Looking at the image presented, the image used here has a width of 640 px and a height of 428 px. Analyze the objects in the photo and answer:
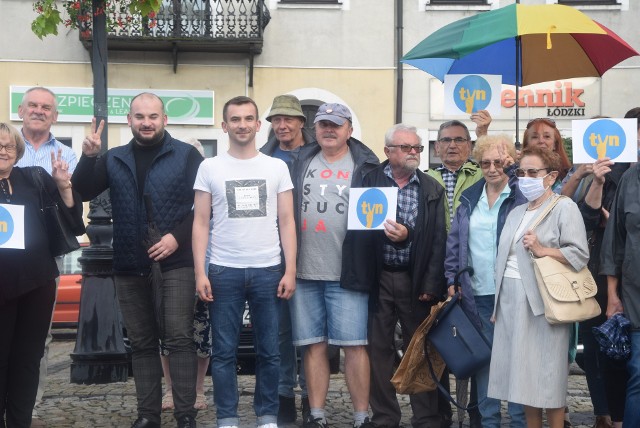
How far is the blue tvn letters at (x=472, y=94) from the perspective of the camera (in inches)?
338

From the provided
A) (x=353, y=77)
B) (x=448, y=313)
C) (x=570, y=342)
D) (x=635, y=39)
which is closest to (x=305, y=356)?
(x=448, y=313)

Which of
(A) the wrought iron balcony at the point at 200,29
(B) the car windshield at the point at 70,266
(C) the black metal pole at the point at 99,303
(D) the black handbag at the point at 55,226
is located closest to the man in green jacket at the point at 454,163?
(D) the black handbag at the point at 55,226

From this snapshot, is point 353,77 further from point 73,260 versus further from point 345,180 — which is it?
point 345,180

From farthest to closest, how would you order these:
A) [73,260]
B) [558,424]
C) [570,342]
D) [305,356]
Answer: [73,260], [305,356], [570,342], [558,424]

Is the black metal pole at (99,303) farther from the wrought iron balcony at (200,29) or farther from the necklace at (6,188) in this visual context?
the wrought iron balcony at (200,29)

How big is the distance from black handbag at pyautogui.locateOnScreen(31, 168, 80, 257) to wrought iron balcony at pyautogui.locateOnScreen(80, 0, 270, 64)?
14.3 metres

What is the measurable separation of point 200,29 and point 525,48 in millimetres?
13263

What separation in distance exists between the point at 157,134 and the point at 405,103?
14647 millimetres

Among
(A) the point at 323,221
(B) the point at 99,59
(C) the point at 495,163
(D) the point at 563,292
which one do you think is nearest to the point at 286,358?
(A) the point at 323,221

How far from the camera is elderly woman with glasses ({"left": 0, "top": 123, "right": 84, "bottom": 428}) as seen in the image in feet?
22.6

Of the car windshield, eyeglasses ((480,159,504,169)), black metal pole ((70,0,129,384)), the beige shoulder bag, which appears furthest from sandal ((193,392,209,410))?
the car windshield

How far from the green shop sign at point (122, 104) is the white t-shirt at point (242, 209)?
1429cm

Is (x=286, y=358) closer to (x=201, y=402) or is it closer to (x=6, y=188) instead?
(x=201, y=402)

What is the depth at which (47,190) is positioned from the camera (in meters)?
7.25
